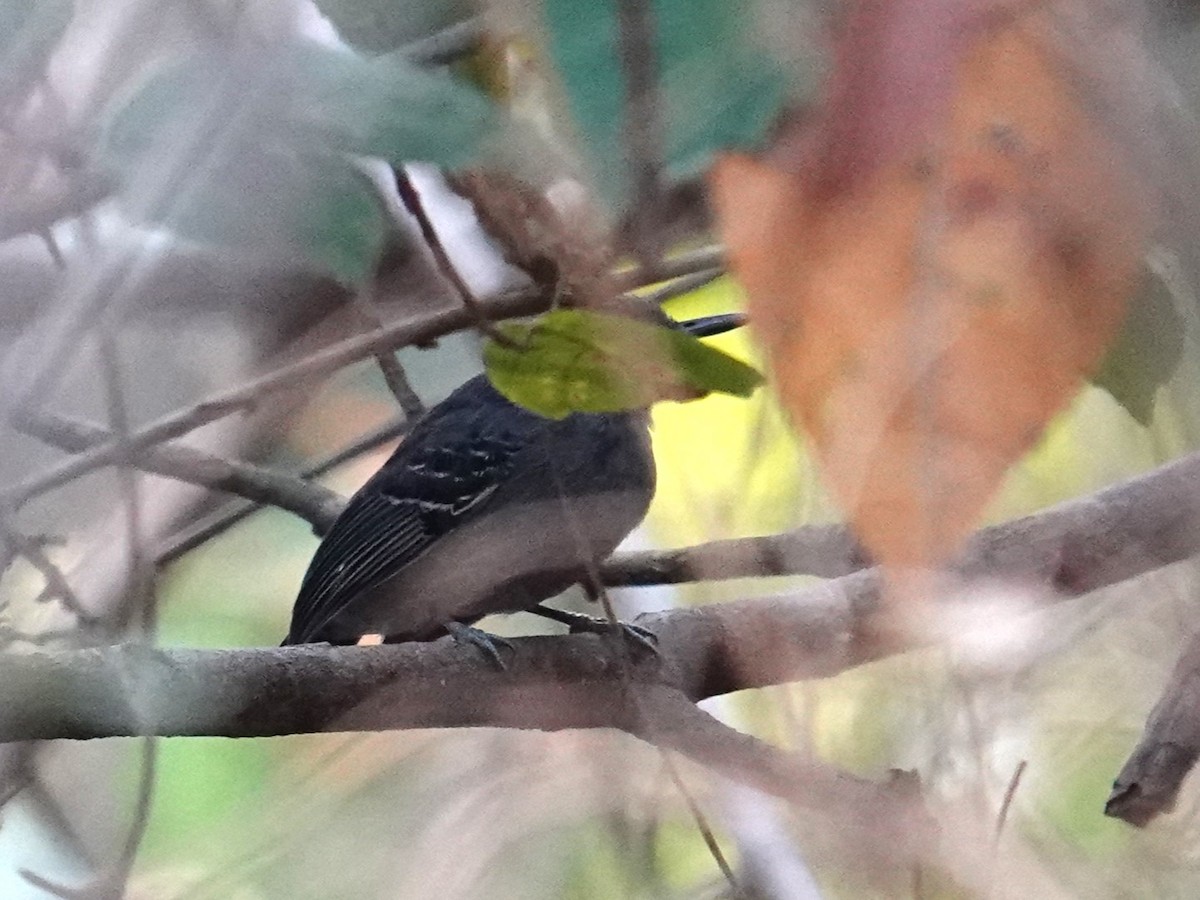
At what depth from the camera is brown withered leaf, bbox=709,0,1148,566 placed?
239 millimetres

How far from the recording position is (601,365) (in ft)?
1.05

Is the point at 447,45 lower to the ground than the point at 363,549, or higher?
higher

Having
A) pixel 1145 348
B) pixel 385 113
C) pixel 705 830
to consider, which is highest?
pixel 385 113

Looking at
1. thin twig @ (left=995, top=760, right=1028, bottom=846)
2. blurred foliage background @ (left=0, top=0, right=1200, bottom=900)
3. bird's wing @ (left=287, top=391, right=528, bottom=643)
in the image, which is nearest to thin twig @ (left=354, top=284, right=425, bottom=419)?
blurred foliage background @ (left=0, top=0, right=1200, bottom=900)

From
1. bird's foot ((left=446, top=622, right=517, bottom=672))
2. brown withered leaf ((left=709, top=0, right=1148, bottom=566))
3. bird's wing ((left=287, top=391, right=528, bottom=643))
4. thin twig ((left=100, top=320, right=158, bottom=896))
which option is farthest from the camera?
bird's wing ((left=287, top=391, right=528, bottom=643))

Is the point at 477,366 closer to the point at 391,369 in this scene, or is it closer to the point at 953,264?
the point at 391,369

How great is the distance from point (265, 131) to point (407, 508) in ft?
1.72

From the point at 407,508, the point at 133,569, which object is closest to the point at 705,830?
the point at 133,569

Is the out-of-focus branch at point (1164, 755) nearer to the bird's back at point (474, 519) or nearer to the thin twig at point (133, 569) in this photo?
the bird's back at point (474, 519)

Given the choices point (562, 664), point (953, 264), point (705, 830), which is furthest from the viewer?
point (562, 664)

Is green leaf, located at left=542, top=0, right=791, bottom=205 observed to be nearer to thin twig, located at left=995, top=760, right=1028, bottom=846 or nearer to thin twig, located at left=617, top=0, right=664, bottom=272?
thin twig, located at left=617, top=0, right=664, bottom=272

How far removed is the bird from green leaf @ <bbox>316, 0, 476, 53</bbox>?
105 millimetres

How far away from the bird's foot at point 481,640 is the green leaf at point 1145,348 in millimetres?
274

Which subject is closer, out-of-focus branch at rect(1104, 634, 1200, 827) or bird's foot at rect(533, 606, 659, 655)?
out-of-focus branch at rect(1104, 634, 1200, 827)
